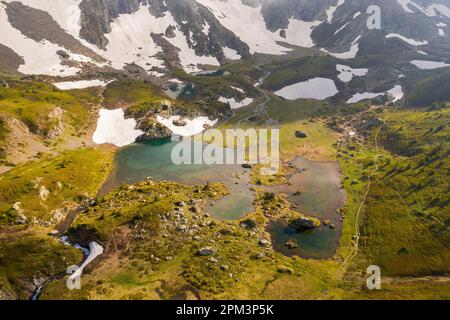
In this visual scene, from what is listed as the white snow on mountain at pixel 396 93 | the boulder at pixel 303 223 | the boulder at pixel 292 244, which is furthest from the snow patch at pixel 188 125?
the white snow on mountain at pixel 396 93

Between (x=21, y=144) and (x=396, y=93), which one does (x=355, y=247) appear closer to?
(x=21, y=144)

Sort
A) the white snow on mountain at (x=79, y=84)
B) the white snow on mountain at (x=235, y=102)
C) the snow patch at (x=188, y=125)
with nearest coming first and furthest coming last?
the snow patch at (x=188, y=125)
the white snow on mountain at (x=79, y=84)
the white snow on mountain at (x=235, y=102)

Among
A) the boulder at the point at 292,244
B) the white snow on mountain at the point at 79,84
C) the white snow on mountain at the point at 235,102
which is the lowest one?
the boulder at the point at 292,244

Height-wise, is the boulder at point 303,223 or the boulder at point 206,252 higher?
the boulder at point 303,223

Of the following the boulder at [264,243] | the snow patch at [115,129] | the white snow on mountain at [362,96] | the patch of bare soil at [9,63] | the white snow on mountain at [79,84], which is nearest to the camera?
the boulder at [264,243]

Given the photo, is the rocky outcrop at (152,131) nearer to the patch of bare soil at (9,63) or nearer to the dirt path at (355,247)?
the dirt path at (355,247)

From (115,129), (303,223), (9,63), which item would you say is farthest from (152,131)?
(9,63)

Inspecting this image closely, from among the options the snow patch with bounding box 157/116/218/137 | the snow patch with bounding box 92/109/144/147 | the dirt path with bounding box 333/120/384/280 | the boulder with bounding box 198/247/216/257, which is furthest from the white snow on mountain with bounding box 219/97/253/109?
the boulder with bounding box 198/247/216/257

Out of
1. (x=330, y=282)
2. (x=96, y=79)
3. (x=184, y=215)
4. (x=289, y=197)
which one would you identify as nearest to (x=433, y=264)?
(x=330, y=282)
